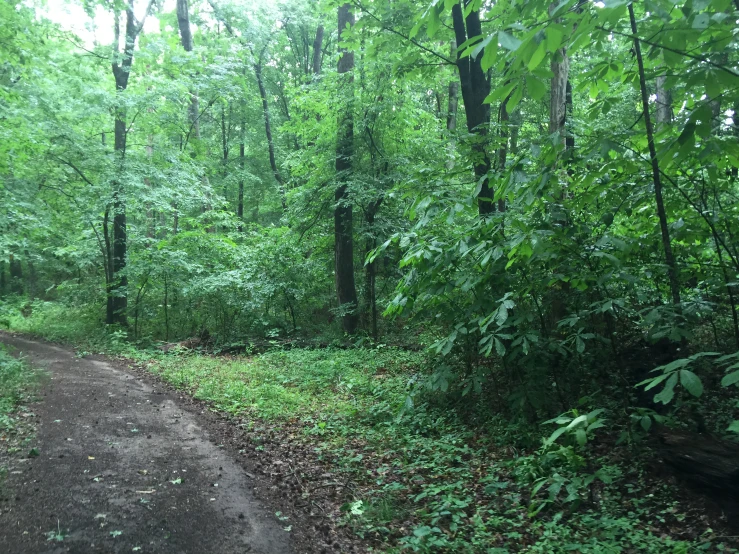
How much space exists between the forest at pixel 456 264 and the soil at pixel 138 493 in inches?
23.2

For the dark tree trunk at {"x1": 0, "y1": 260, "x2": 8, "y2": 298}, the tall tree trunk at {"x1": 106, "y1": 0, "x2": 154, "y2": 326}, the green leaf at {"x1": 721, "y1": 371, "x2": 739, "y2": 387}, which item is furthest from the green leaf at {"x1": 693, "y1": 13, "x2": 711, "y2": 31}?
the dark tree trunk at {"x1": 0, "y1": 260, "x2": 8, "y2": 298}

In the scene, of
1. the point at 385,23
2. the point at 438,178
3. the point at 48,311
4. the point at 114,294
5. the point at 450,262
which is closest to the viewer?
the point at 450,262

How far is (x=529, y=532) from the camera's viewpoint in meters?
3.65

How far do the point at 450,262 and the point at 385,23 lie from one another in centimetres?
501

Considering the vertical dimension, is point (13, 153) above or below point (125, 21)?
below

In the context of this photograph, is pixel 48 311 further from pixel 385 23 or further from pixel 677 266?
pixel 677 266

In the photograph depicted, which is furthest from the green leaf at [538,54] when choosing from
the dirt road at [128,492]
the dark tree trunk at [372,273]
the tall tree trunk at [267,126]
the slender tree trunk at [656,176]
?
the tall tree trunk at [267,126]

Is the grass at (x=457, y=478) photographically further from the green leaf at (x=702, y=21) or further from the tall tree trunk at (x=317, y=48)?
the tall tree trunk at (x=317, y=48)

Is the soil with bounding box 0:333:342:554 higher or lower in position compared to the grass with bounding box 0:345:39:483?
lower

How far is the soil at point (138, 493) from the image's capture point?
3824 mm

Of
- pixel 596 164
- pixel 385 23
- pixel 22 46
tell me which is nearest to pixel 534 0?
pixel 596 164

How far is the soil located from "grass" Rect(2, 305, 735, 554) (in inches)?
27.4

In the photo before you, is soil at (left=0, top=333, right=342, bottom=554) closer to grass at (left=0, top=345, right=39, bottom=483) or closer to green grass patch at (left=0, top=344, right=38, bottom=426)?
grass at (left=0, top=345, right=39, bottom=483)

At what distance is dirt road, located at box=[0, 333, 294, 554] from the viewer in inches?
150
